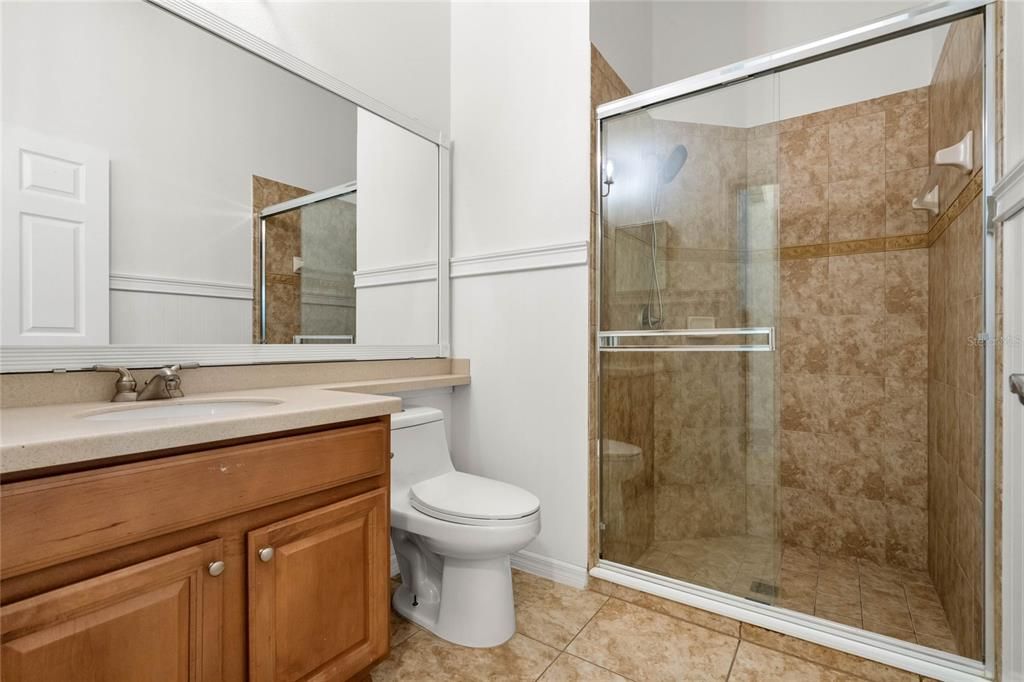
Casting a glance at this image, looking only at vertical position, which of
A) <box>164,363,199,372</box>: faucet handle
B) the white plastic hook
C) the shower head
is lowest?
<box>164,363,199,372</box>: faucet handle

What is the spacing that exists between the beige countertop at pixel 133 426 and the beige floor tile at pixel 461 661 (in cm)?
81

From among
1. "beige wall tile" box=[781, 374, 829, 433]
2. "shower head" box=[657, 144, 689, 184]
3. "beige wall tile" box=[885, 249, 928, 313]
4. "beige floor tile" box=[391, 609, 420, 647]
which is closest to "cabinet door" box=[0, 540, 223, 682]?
"beige floor tile" box=[391, 609, 420, 647]

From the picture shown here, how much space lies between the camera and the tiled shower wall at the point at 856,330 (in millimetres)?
2145

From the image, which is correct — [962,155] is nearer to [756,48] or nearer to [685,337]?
[685,337]

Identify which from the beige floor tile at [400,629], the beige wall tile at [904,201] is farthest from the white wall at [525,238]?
the beige wall tile at [904,201]

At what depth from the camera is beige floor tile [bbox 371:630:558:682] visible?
1.43 m

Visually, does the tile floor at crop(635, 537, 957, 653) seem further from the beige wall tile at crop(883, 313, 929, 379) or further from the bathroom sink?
the bathroom sink

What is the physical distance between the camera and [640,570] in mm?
1910

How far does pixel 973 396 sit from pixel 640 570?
123 centimetres

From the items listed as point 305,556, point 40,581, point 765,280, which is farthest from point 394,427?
point 765,280

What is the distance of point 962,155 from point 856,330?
98cm

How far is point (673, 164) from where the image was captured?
6.22 ft

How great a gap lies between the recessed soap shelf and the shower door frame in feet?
0.26

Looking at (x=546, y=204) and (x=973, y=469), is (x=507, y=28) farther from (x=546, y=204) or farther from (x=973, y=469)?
(x=973, y=469)
